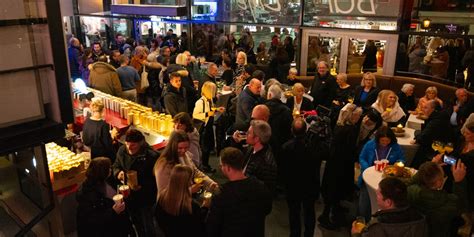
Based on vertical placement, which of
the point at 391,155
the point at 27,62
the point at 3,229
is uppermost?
the point at 27,62

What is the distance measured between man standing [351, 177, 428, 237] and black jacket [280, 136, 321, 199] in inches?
49.6

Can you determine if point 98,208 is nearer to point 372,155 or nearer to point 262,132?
point 262,132

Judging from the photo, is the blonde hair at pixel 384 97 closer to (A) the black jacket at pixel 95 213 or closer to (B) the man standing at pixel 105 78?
(A) the black jacket at pixel 95 213

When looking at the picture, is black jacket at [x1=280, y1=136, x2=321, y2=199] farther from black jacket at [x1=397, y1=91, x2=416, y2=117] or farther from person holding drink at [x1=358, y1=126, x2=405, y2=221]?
black jacket at [x1=397, y1=91, x2=416, y2=117]

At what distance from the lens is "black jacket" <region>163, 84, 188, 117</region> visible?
260 inches

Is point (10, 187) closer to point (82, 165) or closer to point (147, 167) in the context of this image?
point (82, 165)

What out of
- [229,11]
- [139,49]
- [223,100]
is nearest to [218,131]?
[223,100]

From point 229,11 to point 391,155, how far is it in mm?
9177

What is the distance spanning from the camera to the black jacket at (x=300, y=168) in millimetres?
4461

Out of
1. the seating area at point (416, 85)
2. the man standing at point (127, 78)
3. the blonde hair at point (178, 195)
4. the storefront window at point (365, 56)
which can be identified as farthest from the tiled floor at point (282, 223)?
the storefront window at point (365, 56)

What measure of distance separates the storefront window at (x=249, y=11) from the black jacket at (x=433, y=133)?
6386 mm

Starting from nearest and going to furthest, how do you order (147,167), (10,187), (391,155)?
(147,167) < (391,155) < (10,187)

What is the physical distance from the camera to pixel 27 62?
3266mm

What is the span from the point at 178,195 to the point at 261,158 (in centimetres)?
118
